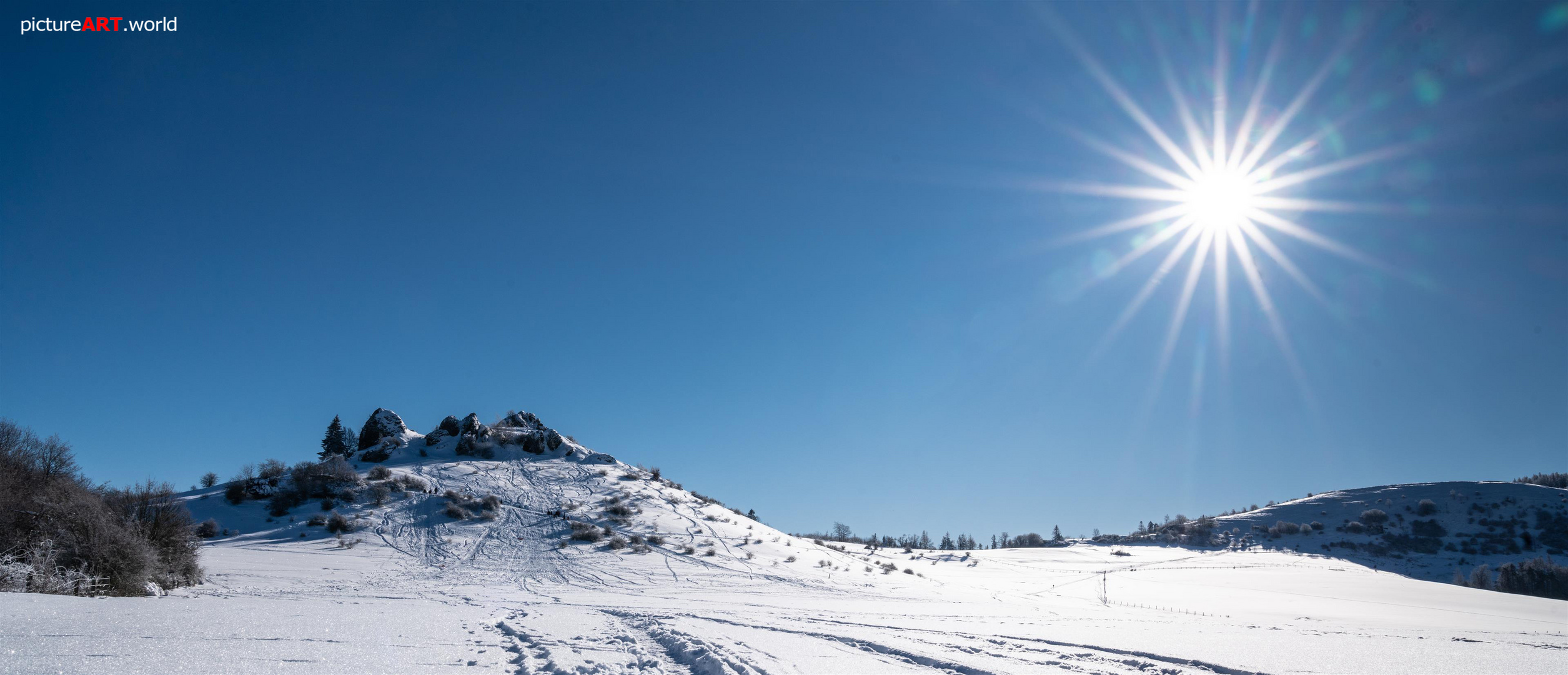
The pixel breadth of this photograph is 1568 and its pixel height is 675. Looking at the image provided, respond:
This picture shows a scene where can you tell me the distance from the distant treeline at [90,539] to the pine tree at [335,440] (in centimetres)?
2352

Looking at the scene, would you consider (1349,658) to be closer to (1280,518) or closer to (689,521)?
(689,521)

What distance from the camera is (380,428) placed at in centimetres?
2725

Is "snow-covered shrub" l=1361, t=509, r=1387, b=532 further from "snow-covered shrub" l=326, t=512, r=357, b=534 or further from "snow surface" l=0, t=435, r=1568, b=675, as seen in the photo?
"snow-covered shrub" l=326, t=512, r=357, b=534

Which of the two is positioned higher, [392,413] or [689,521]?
[392,413]

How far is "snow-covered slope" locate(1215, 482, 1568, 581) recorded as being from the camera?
89.3ft

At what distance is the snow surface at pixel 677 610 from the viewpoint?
17.4ft

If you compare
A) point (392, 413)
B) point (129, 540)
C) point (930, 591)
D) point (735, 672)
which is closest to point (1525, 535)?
point (930, 591)

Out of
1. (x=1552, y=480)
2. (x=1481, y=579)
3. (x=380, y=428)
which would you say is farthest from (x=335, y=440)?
(x=1552, y=480)

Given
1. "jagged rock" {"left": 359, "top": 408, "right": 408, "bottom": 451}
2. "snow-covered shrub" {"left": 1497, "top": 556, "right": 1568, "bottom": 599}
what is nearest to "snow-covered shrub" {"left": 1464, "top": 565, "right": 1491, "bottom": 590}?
"snow-covered shrub" {"left": 1497, "top": 556, "right": 1568, "bottom": 599}

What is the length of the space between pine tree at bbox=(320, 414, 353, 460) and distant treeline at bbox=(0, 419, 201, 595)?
2352cm

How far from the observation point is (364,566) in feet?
47.2

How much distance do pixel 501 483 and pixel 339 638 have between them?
18388 millimetres

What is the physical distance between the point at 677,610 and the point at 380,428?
2386 centimetres

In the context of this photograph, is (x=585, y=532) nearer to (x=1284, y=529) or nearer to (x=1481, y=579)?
(x=1481, y=579)
